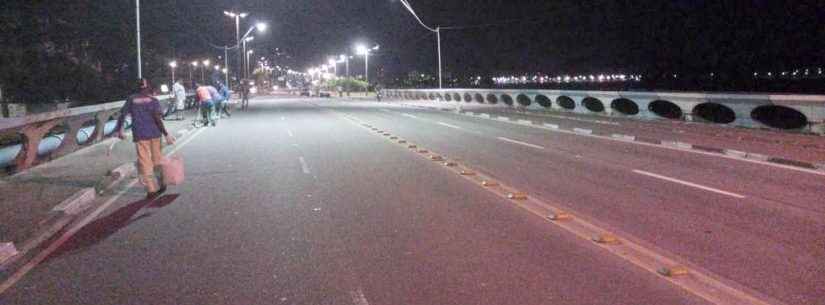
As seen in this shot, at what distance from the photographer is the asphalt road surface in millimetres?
6285

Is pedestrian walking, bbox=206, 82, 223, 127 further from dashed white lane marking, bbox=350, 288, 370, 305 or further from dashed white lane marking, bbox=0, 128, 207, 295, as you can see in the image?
dashed white lane marking, bbox=350, 288, 370, 305

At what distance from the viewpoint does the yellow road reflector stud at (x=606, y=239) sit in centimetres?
796

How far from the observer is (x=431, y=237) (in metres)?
8.32

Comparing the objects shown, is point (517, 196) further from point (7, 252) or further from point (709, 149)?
point (709, 149)

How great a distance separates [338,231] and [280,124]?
21.9 metres

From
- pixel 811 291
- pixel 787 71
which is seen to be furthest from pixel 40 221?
pixel 787 71

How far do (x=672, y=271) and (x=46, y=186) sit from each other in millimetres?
9808

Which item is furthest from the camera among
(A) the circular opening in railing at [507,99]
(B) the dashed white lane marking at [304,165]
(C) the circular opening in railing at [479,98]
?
(C) the circular opening in railing at [479,98]

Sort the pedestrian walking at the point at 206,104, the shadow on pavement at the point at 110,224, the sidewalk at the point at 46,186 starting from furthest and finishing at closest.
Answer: the pedestrian walking at the point at 206,104 < the sidewalk at the point at 46,186 < the shadow on pavement at the point at 110,224

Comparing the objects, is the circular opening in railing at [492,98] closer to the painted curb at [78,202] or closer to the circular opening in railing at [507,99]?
the circular opening in railing at [507,99]

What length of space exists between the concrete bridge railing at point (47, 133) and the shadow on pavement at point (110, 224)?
3.80 meters

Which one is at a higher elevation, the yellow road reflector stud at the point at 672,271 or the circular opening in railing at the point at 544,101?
the circular opening in railing at the point at 544,101

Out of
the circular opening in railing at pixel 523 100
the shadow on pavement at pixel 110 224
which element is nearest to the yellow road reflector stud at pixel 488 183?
the shadow on pavement at pixel 110 224

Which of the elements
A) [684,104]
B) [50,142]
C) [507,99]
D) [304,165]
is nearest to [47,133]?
[50,142]
